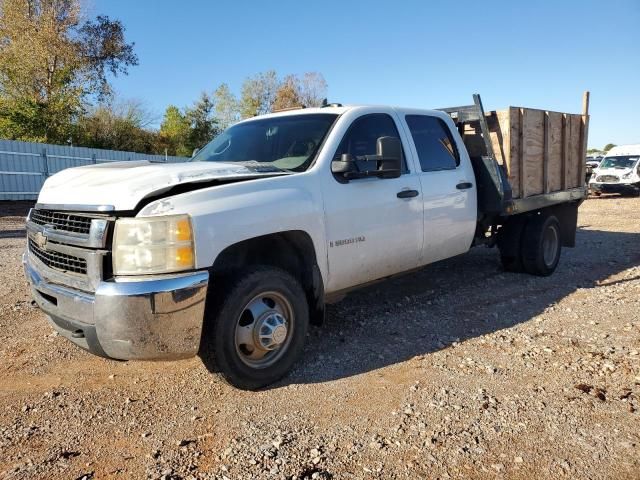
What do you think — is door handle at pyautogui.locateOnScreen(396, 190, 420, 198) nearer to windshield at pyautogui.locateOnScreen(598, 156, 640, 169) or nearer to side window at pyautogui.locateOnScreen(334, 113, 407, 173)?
side window at pyautogui.locateOnScreen(334, 113, 407, 173)

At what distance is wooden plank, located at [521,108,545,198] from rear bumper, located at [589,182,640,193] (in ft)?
58.2

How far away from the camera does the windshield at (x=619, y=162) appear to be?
70.8 feet

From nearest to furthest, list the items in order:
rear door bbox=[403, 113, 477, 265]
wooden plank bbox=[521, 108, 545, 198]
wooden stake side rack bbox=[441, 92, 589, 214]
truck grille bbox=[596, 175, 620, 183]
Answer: rear door bbox=[403, 113, 477, 265] → wooden stake side rack bbox=[441, 92, 589, 214] → wooden plank bbox=[521, 108, 545, 198] → truck grille bbox=[596, 175, 620, 183]

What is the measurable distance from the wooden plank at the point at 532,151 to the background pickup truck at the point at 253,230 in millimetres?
746

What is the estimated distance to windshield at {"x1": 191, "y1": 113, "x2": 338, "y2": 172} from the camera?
3961 millimetres

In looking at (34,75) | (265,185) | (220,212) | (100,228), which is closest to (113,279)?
(100,228)

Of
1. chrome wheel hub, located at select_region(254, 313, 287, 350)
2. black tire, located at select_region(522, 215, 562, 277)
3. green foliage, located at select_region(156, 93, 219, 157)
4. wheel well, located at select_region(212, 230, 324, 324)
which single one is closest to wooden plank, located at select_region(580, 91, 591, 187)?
black tire, located at select_region(522, 215, 562, 277)

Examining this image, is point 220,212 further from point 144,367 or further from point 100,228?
point 144,367

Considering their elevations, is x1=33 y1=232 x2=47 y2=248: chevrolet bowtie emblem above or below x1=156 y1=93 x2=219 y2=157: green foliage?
below

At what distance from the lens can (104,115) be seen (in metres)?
33.0

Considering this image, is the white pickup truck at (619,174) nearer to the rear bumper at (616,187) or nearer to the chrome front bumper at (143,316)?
the rear bumper at (616,187)

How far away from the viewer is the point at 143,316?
284cm

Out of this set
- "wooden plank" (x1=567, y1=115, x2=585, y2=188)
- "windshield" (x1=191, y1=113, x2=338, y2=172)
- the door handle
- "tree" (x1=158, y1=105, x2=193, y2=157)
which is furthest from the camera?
"tree" (x1=158, y1=105, x2=193, y2=157)

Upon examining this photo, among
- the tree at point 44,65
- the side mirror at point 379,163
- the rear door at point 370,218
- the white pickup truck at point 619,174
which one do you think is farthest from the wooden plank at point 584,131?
the tree at point 44,65
